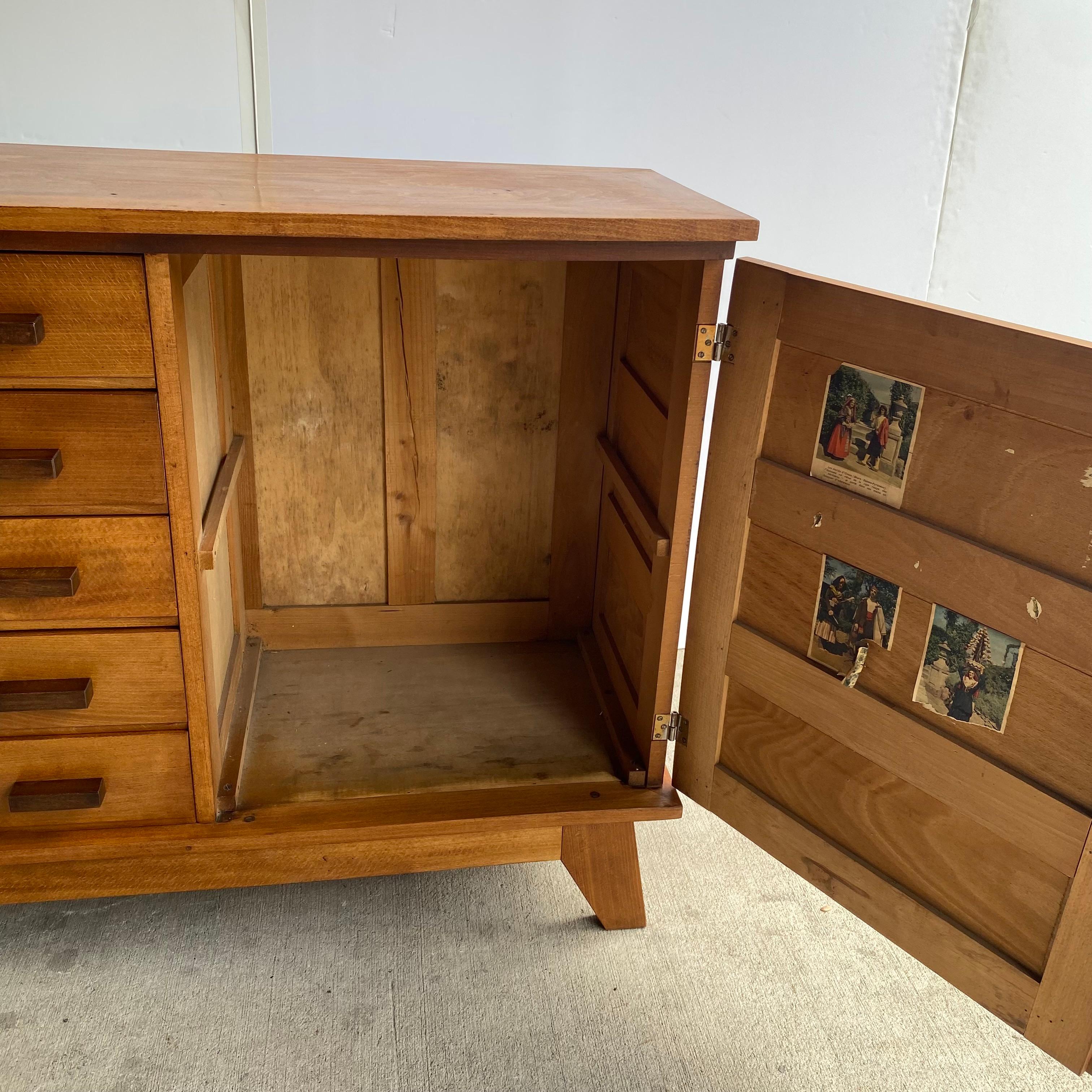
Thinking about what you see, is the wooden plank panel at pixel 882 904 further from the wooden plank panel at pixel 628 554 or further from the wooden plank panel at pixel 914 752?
the wooden plank panel at pixel 628 554

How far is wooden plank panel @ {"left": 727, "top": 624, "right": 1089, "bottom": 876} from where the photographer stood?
118 centimetres

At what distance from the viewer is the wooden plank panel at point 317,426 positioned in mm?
1910

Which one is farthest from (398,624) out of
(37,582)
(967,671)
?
(967,671)

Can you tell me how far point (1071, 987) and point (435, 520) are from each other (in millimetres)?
1347

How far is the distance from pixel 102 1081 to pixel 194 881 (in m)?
0.28

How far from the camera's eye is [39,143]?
1917 millimetres

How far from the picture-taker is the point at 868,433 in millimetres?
1300

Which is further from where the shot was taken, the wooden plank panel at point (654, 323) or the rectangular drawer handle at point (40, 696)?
the wooden plank panel at point (654, 323)

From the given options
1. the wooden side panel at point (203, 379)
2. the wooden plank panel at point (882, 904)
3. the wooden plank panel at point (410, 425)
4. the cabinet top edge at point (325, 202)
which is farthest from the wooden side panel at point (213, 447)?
the wooden plank panel at point (882, 904)

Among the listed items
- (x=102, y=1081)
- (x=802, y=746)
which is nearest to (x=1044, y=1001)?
(x=802, y=746)

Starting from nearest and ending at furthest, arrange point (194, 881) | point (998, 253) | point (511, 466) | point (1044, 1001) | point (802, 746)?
point (1044, 1001) → point (802, 746) → point (194, 881) → point (511, 466) → point (998, 253)

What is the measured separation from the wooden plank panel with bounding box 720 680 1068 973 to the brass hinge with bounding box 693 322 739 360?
482 mm

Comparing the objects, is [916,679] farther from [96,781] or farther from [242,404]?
[242,404]

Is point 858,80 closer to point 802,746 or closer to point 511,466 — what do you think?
point 511,466
